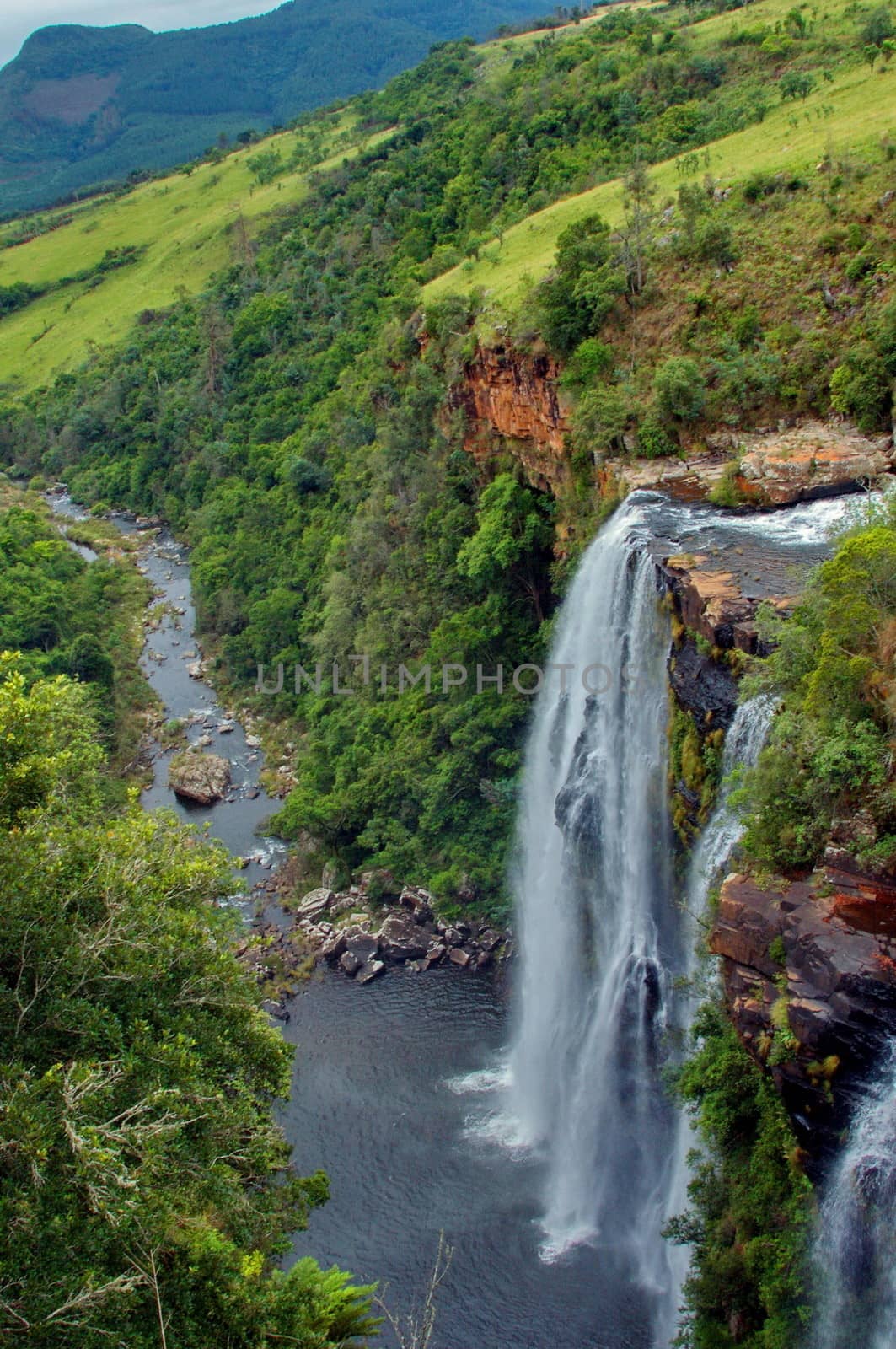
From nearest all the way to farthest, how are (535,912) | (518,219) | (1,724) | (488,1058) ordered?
(1,724)
(488,1058)
(535,912)
(518,219)

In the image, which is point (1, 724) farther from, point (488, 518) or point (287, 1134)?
point (488, 518)

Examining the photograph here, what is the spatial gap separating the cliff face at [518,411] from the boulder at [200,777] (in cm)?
1348

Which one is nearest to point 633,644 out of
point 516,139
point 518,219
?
point 518,219

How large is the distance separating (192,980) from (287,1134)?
33.8ft

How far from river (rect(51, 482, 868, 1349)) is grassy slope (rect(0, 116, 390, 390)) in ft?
208

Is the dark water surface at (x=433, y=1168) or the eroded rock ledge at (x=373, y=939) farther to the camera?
the eroded rock ledge at (x=373, y=939)

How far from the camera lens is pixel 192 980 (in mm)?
12734

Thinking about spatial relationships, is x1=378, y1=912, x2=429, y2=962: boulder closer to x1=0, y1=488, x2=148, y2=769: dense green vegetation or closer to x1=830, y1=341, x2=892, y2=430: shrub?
x1=0, y1=488, x2=148, y2=769: dense green vegetation

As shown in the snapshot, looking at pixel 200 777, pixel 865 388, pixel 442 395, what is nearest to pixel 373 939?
pixel 200 777

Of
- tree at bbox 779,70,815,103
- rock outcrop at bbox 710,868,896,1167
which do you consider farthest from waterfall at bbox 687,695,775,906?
tree at bbox 779,70,815,103

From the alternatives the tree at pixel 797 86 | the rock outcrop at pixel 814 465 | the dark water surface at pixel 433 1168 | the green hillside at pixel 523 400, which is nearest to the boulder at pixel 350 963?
the dark water surface at pixel 433 1168

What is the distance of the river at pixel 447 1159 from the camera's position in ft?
55.6

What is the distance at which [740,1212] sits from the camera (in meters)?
13.5

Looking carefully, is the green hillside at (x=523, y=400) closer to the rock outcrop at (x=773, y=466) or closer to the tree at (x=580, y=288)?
the tree at (x=580, y=288)
